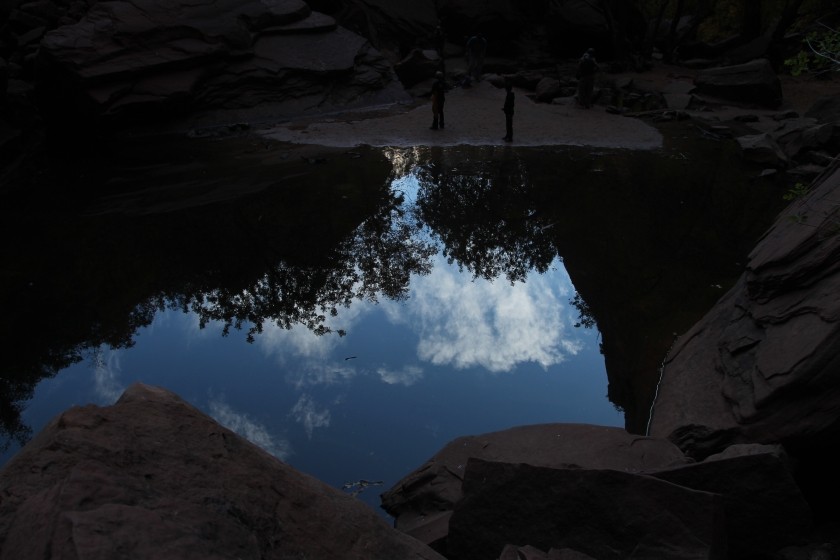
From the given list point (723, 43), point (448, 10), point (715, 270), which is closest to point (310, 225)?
point (715, 270)

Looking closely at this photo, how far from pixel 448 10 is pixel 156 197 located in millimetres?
17546

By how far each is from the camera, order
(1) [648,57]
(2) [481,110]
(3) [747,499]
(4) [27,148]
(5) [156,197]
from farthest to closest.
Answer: (1) [648,57]
(2) [481,110]
(4) [27,148]
(5) [156,197]
(3) [747,499]

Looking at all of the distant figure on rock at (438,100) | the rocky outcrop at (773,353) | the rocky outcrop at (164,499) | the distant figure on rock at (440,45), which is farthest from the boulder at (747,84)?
the rocky outcrop at (164,499)

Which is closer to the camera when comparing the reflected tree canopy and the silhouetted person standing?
the reflected tree canopy

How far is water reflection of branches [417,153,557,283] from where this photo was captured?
12.0 metres

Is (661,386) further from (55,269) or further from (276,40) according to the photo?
(276,40)

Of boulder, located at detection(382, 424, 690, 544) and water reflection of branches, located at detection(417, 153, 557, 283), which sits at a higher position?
water reflection of branches, located at detection(417, 153, 557, 283)

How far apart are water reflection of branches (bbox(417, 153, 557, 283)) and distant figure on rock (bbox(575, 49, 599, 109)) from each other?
545 centimetres

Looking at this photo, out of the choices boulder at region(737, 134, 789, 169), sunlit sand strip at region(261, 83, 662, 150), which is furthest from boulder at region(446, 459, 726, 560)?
sunlit sand strip at region(261, 83, 662, 150)

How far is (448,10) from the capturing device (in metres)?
28.6

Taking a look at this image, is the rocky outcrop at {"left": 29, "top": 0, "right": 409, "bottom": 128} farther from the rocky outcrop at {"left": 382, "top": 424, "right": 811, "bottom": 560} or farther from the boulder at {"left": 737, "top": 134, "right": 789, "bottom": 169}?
the rocky outcrop at {"left": 382, "top": 424, "right": 811, "bottom": 560}

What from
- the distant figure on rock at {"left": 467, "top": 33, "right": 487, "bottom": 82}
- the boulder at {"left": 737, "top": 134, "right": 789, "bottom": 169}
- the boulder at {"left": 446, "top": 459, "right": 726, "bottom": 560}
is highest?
the distant figure on rock at {"left": 467, "top": 33, "right": 487, "bottom": 82}

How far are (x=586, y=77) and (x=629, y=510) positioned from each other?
18756mm

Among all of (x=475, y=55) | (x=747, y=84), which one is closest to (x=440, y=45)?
(x=475, y=55)
